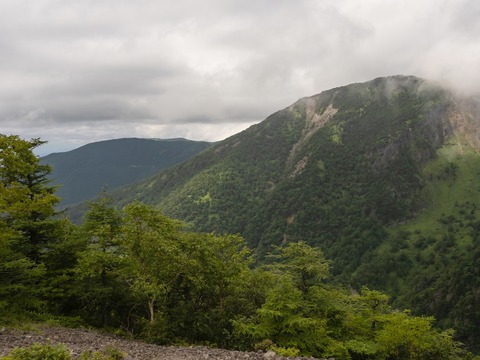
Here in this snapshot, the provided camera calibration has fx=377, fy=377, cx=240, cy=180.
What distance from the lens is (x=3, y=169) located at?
23.4m

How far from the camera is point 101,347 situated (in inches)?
684

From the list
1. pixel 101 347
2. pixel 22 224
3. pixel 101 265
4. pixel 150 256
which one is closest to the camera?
pixel 101 347

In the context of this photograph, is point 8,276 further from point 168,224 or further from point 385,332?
point 385,332

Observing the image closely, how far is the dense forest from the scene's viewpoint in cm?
2231

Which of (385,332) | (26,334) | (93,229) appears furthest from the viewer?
(93,229)

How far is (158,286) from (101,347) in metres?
6.05

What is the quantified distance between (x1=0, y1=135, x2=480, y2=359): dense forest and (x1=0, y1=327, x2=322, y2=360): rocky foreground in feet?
10.4

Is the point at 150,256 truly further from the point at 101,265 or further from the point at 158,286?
the point at 101,265

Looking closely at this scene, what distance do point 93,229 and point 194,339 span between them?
11.2m

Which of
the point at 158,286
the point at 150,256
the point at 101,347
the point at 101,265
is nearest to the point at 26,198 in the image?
the point at 101,265

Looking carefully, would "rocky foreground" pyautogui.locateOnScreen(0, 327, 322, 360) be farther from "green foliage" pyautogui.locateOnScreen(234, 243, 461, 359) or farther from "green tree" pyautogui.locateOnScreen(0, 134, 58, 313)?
"green tree" pyautogui.locateOnScreen(0, 134, 58, 313)

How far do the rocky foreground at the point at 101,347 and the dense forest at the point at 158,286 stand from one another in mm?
3162

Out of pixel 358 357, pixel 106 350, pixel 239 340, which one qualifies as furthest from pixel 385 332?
pixel 106 350

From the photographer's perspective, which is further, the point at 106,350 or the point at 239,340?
the point at 239,340
